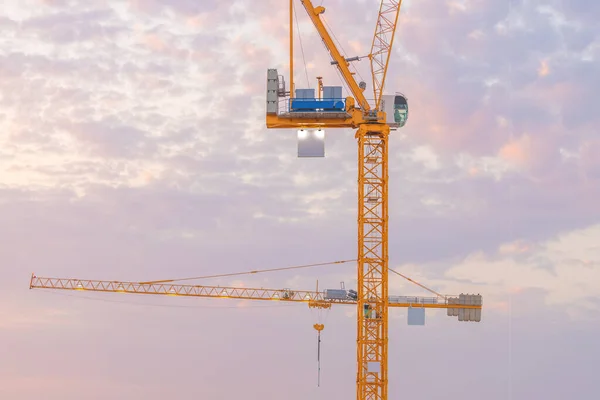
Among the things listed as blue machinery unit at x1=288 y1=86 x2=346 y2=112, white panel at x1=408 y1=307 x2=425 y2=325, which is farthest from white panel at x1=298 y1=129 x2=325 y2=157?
white panel at x1=408 y1=307 x2=425 y2=325

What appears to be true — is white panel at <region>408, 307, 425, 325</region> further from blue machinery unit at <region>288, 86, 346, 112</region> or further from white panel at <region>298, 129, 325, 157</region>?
blue machinery unit at <region>288, 86, 346, 112</region>

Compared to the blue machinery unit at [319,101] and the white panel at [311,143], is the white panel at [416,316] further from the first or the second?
the blue machinery unit at [319,101]

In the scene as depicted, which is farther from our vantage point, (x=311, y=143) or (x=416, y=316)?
(x=416, y=316)

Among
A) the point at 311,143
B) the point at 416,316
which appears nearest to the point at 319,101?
the point at 311,143

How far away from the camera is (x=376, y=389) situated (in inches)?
4978

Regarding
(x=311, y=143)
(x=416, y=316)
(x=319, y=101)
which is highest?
(x=319, y=101)

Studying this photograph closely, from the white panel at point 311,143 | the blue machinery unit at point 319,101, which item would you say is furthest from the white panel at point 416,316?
the blue machinery unit at point 319,101

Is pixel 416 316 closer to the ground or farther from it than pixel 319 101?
closer to the ground

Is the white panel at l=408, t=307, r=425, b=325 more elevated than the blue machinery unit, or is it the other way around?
the blue machinery unit

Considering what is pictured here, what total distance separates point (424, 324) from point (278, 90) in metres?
42.1

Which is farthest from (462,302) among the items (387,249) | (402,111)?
(402,111)

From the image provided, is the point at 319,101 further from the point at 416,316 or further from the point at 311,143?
the point at 416,316

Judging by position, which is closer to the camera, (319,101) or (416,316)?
(319,101)

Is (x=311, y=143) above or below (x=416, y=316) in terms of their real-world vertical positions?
above
